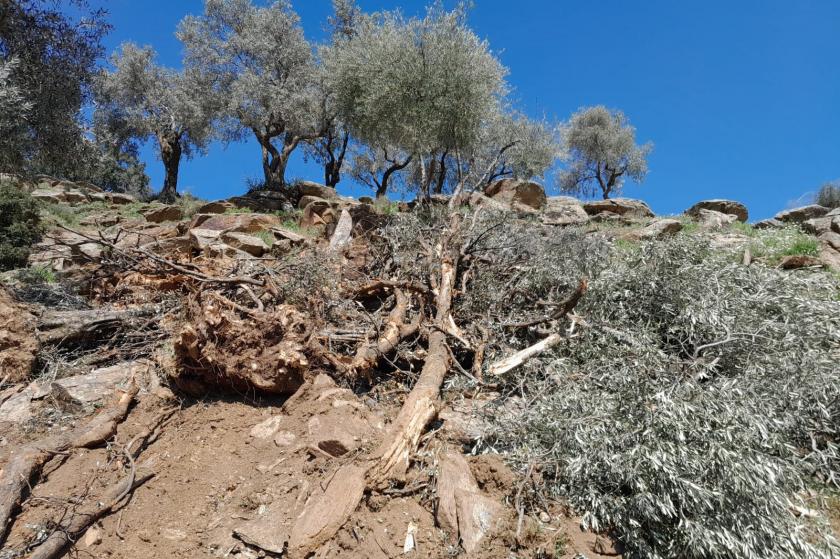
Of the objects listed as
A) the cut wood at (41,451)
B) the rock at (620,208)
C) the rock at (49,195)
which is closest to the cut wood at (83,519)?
the cut wood at (41,451)

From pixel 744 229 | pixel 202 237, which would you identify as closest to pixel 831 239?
pixel 744 229

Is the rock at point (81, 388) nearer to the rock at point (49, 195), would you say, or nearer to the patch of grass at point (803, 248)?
the patch of grass at point (803, 248)

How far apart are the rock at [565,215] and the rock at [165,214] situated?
1129 centimetres

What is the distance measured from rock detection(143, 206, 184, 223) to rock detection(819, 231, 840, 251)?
16.5 m

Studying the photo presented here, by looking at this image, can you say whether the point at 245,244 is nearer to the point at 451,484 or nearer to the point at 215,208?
the point at 451,484

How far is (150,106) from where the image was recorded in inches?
906

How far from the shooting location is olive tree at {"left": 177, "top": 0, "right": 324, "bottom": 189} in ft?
62.5

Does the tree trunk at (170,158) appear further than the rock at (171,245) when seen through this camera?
Yes

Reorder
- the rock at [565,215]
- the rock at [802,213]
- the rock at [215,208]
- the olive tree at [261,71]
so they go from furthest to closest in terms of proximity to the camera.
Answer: the olive tree at [261,71] → the rock at [215,208] → the rock at [802,213] → the rock at [565,215]

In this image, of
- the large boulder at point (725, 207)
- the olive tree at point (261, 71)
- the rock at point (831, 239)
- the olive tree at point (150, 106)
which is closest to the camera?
the rock at point (831, 239)

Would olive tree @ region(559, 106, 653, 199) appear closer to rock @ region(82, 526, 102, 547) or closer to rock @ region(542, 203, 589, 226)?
rock @ region(542, 203, 589, 226)

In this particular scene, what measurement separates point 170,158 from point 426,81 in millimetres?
16132

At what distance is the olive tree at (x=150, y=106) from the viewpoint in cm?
2245

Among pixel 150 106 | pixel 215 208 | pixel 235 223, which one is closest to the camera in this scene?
pixel 235 223
